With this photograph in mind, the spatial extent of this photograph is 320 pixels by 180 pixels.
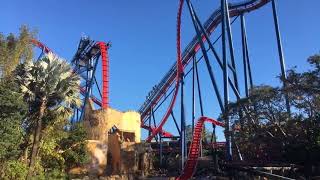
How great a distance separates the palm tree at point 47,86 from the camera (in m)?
16.8

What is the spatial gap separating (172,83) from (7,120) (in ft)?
60.8

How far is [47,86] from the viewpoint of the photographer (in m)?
16.8

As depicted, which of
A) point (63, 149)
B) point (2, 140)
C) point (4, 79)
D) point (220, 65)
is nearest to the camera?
point (2, 140)

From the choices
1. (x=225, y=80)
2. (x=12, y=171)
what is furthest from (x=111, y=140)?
(x=12, y=171)

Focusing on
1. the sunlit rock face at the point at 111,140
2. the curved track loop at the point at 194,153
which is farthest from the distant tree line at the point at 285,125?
the sunlit rock face at the point at 111,140

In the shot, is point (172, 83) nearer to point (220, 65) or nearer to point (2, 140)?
point (220, 65)

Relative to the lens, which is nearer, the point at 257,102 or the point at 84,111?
the point at 257,102

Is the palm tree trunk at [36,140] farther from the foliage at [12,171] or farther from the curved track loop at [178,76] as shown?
the curved track loop at [178,76]

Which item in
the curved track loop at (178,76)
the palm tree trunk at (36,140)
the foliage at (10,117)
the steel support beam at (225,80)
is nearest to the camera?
the palm tree trunk at (36,140)

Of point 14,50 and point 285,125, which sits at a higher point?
point 14,50

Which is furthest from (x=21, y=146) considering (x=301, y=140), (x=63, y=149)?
(x=301, y=140)

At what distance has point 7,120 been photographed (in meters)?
15.9

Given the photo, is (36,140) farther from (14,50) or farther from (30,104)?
(14,50)

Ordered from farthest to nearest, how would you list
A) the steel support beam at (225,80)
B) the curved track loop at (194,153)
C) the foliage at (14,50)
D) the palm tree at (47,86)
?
the curved track loop at (194,153) < the steel support beam at (225,80) < the foliage at (14,50) < the palm tree at (47,86)
